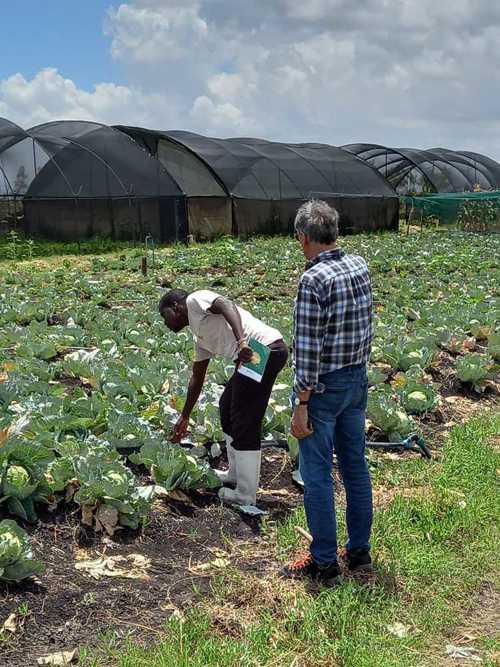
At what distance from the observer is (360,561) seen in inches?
152

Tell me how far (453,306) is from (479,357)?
13.5 feet

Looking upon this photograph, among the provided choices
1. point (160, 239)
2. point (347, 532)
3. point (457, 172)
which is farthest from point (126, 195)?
point (457, 172)

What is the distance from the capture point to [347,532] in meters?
4.04

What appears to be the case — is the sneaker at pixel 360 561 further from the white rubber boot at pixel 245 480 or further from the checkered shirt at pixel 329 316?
the checkered shirt at pixel 329 316

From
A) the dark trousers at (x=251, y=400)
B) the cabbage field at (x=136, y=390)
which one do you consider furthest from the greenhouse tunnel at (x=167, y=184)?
the dark trousers at (x=251, y=400)

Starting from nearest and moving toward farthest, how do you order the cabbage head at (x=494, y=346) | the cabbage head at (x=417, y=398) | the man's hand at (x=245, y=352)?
the man's hand at (x=245, y=352) → the cabbage head at (x=417, y=398) → the cabbage head at (x=494, y=346)

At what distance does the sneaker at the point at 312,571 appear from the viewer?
12.1ft

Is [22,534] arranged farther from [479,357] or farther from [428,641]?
[479,357]

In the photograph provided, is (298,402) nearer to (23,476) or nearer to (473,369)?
(23,476)

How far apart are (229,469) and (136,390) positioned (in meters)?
1.46

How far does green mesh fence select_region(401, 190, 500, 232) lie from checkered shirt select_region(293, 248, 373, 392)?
2534 centimetres

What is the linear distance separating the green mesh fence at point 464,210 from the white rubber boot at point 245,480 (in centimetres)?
2484

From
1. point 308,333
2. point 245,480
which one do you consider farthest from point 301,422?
point 245,480

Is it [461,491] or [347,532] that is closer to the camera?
[347,532]
